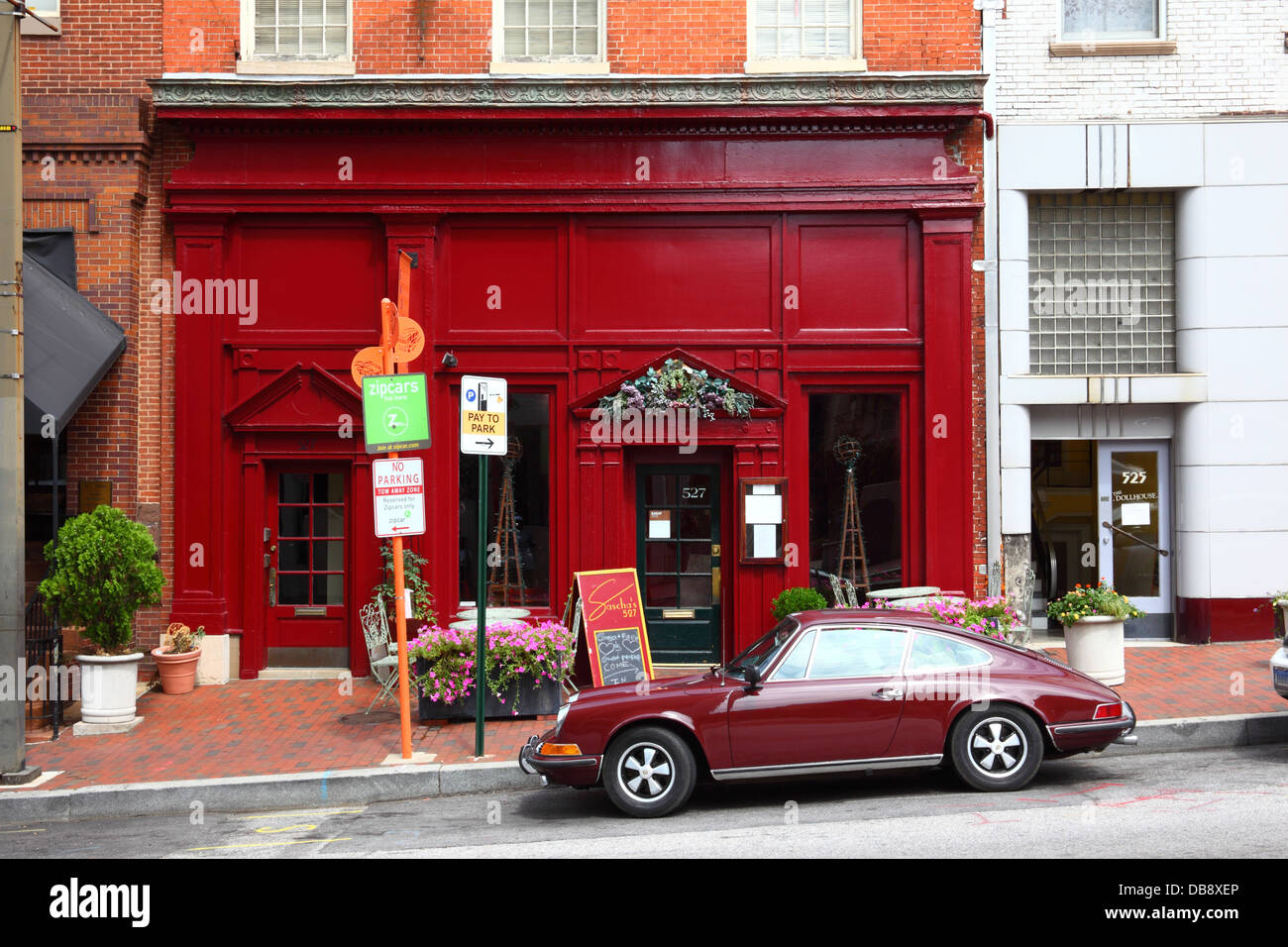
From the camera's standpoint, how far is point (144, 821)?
8.20 m

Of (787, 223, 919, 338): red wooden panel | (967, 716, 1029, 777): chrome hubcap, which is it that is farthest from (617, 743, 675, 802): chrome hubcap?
(787, 223, 919, 338): red wooden panel

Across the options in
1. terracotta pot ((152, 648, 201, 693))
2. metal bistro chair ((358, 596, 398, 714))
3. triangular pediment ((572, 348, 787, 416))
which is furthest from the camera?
triangular pediment ((572, 348, 787, 416))

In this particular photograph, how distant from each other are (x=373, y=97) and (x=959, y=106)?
6.42 meters

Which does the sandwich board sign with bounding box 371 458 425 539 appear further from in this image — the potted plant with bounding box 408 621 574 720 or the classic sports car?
the classic sports car

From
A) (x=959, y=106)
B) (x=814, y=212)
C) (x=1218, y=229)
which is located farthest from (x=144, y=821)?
(x=1218, y=229)

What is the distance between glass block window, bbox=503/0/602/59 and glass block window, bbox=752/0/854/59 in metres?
1.90

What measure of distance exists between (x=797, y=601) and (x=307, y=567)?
5.52 meters

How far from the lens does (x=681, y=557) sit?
12.4 meters

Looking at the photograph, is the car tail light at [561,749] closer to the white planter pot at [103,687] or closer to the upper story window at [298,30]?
the white planter pot at [103,687]

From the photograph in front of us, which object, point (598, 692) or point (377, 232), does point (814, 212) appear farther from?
point (598, 692)

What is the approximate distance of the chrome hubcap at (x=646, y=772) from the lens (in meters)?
7.52

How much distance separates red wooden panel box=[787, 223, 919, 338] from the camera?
12312mm

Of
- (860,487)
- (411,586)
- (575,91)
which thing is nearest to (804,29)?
(575,91)

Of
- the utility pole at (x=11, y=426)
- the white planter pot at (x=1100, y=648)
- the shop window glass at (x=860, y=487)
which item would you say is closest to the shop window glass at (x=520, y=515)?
the shop window glass at (x=860, y=487)
